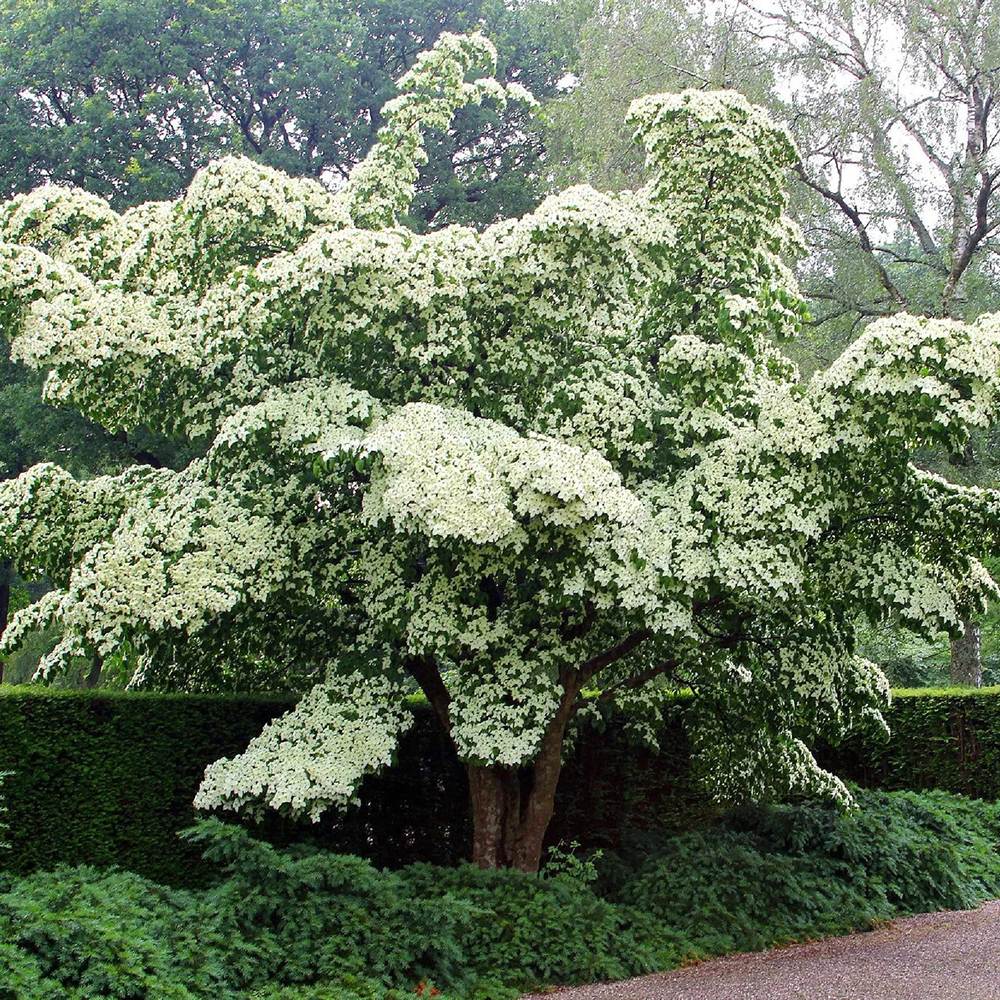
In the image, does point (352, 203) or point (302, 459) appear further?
point (352, 203)

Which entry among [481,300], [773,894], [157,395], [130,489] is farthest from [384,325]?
[773,894]

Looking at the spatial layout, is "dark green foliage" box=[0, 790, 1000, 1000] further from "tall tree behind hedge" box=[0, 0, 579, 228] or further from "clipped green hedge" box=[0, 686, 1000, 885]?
"tall tree behind hedge" box=[0, 0, 579, 228]

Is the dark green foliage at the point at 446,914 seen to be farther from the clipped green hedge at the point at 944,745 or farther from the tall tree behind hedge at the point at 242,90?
the tall tree behind hedge at the point at 242,90

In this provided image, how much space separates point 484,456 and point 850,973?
3908 mm

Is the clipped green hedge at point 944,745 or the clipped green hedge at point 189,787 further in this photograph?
the clipped green hedge at point 944,745

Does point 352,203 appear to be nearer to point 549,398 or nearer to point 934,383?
point 549,398

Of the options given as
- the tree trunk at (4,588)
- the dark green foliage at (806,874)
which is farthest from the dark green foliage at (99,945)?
the tree trunk at (4,588)

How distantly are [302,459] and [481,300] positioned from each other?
155 centimetres

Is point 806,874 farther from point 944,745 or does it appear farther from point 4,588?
point 4,588

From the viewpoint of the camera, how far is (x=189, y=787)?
8984 millimetres

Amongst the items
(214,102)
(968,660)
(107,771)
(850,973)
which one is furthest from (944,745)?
(214,102)

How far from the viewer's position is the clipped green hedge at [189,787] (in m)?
8.38

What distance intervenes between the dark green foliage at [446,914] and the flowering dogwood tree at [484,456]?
0.62 m

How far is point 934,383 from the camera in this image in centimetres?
652
